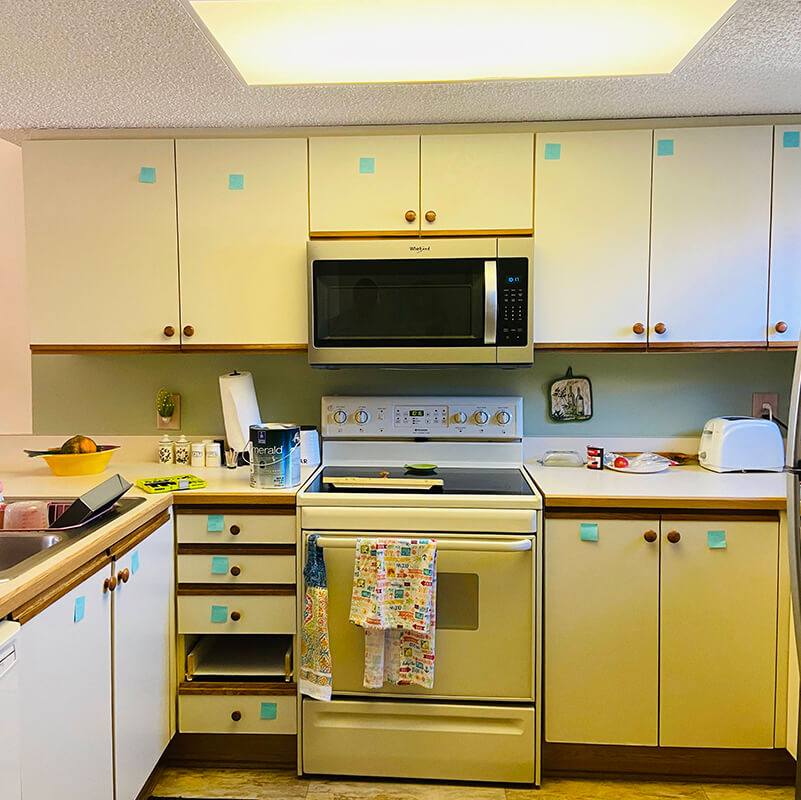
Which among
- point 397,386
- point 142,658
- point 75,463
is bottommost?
point 142,658

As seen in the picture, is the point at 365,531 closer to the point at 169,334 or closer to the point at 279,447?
the point at 279,447

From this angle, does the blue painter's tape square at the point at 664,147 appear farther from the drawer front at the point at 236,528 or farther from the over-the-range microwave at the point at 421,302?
the drawer front at the point at 236,528

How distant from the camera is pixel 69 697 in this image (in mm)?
1481

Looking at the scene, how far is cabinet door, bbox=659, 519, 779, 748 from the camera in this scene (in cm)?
207

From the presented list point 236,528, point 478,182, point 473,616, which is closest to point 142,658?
point 236,528

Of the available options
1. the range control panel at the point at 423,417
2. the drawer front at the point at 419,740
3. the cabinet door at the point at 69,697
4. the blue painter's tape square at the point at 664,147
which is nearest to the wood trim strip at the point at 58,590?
the cabinet door at the point at 69,697

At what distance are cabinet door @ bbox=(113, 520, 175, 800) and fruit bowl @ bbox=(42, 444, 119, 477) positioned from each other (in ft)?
1.73

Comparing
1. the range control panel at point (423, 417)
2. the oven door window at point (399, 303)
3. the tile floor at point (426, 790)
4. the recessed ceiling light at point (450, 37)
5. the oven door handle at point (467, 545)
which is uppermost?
the recessed ceiling light at point (450, 37)

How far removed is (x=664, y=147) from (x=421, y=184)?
31.6 inches

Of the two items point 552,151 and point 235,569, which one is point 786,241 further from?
point 235,569

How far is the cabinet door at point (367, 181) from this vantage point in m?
2.38

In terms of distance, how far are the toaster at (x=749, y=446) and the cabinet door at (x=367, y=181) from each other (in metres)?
1.26

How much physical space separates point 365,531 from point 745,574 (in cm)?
112

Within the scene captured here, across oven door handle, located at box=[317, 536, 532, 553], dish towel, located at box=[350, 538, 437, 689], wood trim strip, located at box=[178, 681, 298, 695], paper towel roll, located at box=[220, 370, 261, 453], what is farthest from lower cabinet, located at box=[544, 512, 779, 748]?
paper towel roll, located at box=[220, 370, 261, 453]
